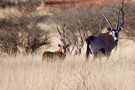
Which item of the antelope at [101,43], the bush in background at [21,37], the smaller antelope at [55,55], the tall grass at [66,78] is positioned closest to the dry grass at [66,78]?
the tall grass at [66,78]

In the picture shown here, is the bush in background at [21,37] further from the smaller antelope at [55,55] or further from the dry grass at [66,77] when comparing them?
the dry grass at [66,77]

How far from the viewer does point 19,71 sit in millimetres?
8211

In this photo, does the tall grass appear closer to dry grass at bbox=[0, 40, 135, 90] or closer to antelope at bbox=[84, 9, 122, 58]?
dry grass at bbox=[0, 40, 135, 90]

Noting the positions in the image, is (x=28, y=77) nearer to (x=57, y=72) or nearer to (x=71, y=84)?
(x=57, y=72)

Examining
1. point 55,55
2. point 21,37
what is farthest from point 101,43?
point 21,37

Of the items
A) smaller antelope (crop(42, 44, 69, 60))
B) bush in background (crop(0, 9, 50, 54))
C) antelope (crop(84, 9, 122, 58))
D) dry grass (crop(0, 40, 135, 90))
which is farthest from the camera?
bush in background (crop(0, 9, 50, 54))

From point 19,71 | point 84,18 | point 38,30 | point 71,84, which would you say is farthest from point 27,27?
point 71,84

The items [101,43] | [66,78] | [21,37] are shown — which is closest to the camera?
[66,78]

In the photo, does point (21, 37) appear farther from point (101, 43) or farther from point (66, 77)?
point (66, 77)

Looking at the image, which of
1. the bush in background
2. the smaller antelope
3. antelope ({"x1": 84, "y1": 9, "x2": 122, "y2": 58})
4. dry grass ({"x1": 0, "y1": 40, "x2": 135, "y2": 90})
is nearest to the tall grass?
dry grass ({"x1": 0, "y1": 40, "x2": 135, "y2": 90})

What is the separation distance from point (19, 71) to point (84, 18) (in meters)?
13.3

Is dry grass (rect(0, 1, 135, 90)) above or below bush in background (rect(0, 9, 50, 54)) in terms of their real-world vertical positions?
above

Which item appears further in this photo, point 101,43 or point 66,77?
point 101,43

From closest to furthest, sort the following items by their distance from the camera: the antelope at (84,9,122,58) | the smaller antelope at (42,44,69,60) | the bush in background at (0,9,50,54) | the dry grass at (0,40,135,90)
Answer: the dry grass at (0,40,135,90), the smaller antelope at (42,44,69,60), the antelope at (84,9,122,58), the bush in background at (0,9,50,54)
